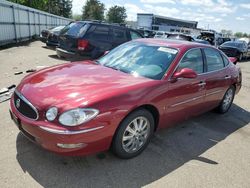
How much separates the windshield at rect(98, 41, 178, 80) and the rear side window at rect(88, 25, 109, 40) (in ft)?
15.4

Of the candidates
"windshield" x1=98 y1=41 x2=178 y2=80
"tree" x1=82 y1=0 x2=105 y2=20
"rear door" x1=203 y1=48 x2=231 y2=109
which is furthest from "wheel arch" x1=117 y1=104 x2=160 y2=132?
"tree" x1=82 y1=0 x2=105 y2=20

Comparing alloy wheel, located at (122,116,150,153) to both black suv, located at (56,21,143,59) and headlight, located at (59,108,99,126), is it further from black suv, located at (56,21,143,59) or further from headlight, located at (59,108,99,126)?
black suv, located at (56,21,143,59)

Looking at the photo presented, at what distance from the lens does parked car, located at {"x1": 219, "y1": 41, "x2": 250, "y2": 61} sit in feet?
58.7

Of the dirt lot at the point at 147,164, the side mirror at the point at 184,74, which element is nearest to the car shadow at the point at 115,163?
the dirt lot at the point at 147,164

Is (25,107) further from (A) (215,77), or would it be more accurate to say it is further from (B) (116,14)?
(B) (116,14)

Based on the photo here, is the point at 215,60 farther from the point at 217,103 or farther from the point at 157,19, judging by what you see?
the point at 157,19

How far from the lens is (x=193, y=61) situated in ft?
14.2

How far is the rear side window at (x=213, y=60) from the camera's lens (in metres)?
4.72

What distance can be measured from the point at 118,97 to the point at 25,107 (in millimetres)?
1150

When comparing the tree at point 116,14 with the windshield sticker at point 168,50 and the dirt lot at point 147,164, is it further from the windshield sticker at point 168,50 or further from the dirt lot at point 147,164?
the dirt lot at point 147,164

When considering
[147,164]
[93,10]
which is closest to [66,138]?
[147,164]

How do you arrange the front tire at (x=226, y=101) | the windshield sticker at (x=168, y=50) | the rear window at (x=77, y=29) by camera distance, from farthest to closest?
the rear window at (x=77, y=29), the front tire at (x=226, y=101), the windshield sticker at (x=168, y=50)

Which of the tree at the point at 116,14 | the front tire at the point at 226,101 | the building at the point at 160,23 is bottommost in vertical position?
the front tire at the point at 226,101

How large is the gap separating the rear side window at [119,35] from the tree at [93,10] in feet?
237
